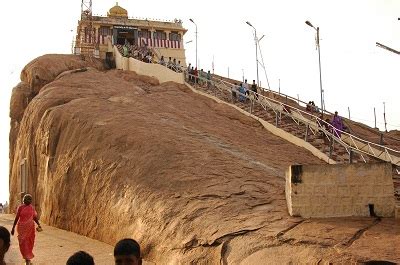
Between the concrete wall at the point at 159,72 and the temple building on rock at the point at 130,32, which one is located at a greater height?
the temple building on rock at the point at 130,32

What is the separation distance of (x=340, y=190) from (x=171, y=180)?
3.65 m

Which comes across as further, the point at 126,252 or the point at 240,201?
the point at 240,201

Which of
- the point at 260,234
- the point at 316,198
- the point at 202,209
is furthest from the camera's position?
the point at 202,209

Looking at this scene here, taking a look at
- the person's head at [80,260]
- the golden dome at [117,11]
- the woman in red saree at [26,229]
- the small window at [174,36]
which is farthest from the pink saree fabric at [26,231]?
the golden dome at [117,11]

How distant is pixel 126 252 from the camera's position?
3553 millimetres

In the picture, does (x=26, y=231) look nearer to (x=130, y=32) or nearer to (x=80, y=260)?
(x=80, y=260)

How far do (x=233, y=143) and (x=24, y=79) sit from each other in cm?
1550

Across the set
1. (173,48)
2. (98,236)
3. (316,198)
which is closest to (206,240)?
(316,198)

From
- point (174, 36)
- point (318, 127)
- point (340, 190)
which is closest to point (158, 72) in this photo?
point (318, 127)

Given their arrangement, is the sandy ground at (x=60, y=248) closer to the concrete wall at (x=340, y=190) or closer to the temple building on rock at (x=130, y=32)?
the concrete wall at (x=340, y=190)

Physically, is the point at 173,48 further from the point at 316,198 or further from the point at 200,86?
the point at 316,198

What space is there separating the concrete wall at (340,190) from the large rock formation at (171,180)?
0.31 meters

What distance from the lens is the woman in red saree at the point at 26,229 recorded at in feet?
28.7

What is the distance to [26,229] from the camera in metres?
8.87
